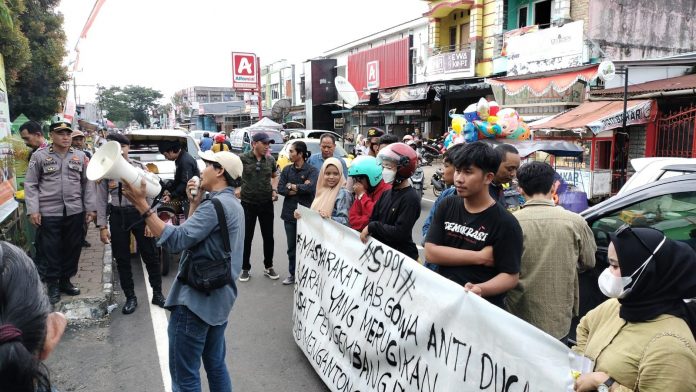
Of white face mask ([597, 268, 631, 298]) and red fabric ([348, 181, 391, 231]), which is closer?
white face mask ([597, 268, 631, 298])

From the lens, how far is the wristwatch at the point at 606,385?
1.72 meters

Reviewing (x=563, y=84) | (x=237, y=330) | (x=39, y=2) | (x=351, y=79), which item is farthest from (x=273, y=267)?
(x=351, y=79)

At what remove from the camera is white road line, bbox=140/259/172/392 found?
12.0ft

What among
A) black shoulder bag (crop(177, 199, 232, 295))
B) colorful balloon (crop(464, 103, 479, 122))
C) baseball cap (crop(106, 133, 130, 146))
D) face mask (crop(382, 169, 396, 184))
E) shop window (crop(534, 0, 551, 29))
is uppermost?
shop window (crop(534, 0, 551, 29))

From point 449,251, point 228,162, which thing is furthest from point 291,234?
point 449,251

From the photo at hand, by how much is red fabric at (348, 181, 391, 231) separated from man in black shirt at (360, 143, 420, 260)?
0.35m

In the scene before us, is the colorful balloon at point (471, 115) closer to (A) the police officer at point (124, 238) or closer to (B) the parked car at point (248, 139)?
(A) the police officer at point (124, 238)

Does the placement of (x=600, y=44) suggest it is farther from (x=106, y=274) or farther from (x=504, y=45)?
(x=106, y=274)

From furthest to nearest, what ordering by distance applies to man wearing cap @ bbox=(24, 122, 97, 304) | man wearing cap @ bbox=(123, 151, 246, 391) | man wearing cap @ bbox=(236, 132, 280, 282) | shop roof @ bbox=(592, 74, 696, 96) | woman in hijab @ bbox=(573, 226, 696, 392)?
1. shop roof @ bbox=(592, 74, 696, 96)
2. man wearing cap @ bbox=(236, 132, 280, 282)
3. man wearing cap @ bbox=(24, 122, 97, 304)
4. man wearing cap @ bbox=(123, 151, 246, 391)
5. woman in hijab @ bbox=(573, 226, 696, 392)

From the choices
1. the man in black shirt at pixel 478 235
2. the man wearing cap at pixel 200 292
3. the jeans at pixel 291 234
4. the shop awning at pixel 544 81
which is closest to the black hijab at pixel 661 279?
the man in black shirt at pixel 478 235

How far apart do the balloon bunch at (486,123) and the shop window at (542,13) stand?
449 inches

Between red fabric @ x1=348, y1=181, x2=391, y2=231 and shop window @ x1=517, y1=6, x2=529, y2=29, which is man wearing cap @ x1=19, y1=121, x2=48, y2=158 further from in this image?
shop window @ x1=517, y1=6, x2=529, y2=29

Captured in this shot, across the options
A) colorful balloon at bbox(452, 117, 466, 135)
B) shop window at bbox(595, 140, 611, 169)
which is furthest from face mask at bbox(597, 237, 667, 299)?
shop window at bbox(595, 140, 611, 169)

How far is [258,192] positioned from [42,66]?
12611 mm
